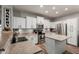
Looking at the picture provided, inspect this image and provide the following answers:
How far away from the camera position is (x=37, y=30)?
1162 millimetres

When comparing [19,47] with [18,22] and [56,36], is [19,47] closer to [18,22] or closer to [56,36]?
[18,22]

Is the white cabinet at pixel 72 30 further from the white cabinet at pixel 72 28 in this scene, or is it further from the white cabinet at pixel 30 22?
the white cabinet at pixel 30 22

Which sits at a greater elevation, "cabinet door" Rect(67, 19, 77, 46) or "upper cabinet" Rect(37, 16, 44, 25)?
"upper cabinet" Rect(37, 16, 44, 25)

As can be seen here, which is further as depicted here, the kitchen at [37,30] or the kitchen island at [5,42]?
the kitchen at [37,30]

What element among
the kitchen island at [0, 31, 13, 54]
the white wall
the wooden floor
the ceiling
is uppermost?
the ceiling

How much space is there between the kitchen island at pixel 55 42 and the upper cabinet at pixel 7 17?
20.7 inches

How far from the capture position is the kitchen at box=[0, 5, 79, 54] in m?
1.09

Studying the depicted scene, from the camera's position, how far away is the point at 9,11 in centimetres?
109

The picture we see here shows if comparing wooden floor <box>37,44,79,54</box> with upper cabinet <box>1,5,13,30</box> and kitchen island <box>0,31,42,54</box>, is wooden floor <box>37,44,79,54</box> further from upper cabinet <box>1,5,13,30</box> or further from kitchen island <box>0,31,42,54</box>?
upper cabinet <box>1,5,13,30</box>

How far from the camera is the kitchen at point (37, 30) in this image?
109 cm

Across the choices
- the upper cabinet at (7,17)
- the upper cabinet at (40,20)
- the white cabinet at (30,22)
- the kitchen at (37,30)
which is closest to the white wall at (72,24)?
the kitchen at (37,30)

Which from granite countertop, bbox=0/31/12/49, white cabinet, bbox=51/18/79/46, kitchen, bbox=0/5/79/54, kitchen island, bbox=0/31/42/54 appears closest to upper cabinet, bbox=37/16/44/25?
kitchen, bbox=0/5/79/54
